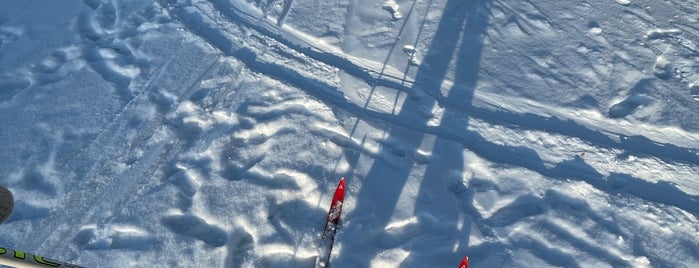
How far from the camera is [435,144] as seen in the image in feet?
17.1

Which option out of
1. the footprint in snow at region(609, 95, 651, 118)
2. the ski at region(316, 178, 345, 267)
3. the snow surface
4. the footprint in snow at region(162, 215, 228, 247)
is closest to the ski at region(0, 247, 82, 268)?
the snow surface

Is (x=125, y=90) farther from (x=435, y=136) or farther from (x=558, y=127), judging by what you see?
(x=558, y=127)

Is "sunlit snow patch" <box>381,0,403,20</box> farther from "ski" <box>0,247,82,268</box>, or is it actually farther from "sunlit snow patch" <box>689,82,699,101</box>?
"ski" <box>0,247,82,268</box>

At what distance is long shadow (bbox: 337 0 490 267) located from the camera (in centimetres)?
465

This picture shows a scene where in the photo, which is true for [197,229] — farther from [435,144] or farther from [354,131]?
[435,144]

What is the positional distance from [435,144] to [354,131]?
77cm

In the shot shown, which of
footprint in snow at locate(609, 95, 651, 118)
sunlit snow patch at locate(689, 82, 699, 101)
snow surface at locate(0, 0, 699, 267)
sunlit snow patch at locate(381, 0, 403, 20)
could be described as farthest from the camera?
sunlit snow patch at locate(381, 0, 403, 20)

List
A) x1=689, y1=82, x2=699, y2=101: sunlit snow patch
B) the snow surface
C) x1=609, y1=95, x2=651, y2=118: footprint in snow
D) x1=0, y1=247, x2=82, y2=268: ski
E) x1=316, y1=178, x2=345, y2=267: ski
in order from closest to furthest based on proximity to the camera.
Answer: x1=0, y1=247, x2=82, y2=268: ski
x1=316, y1=178, x2=345, y2=267: ski
the snow surface
x1=609, y1=95, x2=651, y2=118: footprint in snow
x1=689, y1=82, x2=699, y2=101: sunlit snow patch

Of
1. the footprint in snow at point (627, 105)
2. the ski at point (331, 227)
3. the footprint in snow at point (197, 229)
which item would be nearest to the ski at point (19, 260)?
the footprint in snow at point (197, 229)

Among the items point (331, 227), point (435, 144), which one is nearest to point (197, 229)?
point (331, 227)

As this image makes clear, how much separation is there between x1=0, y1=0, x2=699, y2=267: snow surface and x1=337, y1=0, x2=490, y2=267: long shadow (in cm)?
2

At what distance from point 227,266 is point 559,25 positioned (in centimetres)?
449

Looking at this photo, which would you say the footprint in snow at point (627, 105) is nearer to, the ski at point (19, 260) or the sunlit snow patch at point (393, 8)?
the sunlit snow patch at point (393, 8)

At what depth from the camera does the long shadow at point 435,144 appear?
4652 mm
